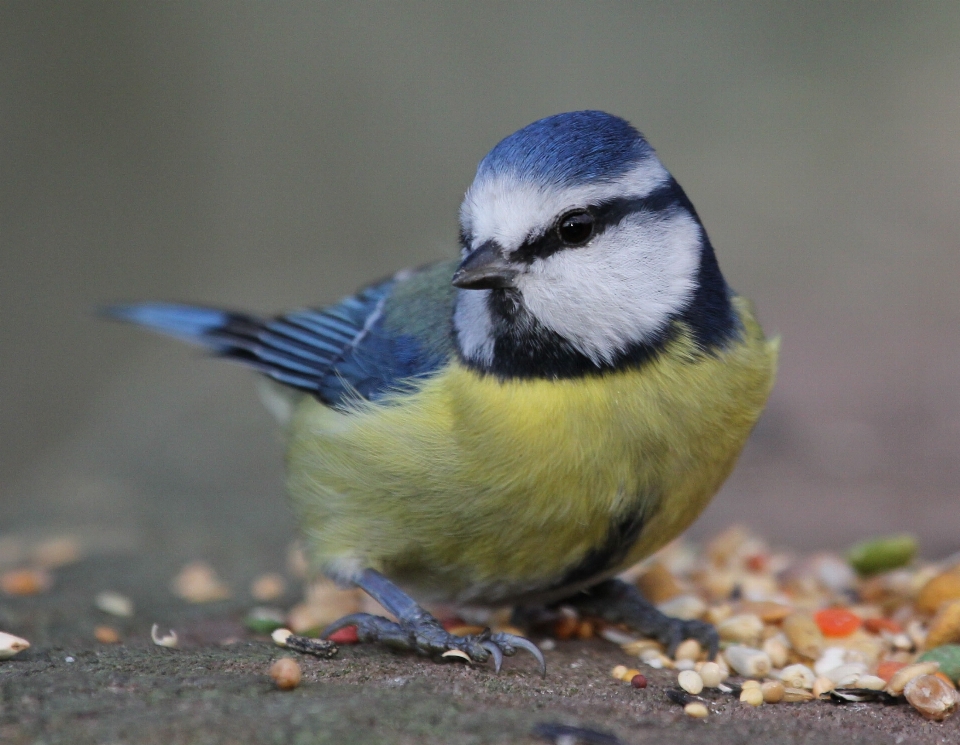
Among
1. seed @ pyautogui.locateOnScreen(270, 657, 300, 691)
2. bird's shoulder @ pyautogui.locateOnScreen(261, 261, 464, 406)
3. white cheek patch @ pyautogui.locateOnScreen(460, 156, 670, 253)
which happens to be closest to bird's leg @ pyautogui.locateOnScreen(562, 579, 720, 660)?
bird's shoulder @ pyautogui.locateOnScreen(261, 261, 464, 406)

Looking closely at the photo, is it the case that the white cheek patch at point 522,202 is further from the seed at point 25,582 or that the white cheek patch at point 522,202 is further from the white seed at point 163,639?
the seed at point 25,582

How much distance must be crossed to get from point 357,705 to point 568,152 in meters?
1.20

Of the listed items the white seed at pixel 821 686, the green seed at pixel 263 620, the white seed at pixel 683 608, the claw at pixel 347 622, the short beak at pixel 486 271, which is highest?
the short beak at pixel 486 271

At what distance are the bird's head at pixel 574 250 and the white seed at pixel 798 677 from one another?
0.85 m

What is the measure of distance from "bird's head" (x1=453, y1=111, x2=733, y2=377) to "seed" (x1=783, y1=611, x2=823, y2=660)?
907 mm

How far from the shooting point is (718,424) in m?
2.49

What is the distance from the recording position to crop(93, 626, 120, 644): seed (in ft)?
9.27

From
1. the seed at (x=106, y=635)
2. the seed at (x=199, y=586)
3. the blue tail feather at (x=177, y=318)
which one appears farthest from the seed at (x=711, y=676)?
the blue tail feather at (x=177, y=318)

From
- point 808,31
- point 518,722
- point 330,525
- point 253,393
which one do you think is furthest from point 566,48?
point 518,722

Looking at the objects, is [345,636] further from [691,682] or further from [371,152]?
[371,152]

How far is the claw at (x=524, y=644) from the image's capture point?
2476 millimetres

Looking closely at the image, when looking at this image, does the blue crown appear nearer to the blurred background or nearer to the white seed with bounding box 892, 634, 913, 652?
the white seed with bounding box 892, 634, 913, 652

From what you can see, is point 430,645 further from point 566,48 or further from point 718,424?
point 566,48

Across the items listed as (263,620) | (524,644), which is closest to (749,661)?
(524,644)
